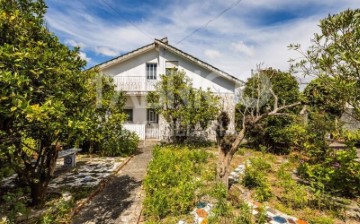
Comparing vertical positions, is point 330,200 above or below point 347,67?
below

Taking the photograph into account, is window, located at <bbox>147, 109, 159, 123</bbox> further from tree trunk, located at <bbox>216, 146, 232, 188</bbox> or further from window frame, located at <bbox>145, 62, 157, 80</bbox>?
tree trunk, located at <bbox>216, 146, 232, 188</bbox>

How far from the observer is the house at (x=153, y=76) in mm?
17234

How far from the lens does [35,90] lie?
143 inches

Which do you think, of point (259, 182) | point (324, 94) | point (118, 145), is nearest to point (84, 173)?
point (118, 145)

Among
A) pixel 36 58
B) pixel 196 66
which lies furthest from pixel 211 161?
pixel 196 66

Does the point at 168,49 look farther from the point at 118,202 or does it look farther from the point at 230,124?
the point at 118,202

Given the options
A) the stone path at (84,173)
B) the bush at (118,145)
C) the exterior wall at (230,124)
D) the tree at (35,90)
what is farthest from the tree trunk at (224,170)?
the exterior wall at (230,124)

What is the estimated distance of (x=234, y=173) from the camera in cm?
828

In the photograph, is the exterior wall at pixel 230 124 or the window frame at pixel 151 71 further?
the window frame at pixel 151 71

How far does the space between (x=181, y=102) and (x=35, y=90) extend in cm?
1030

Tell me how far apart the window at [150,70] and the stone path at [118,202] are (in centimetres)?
1087

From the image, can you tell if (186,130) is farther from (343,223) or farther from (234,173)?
(343,223)

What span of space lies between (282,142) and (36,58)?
1278cm

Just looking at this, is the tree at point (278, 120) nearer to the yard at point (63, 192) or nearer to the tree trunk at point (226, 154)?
the tree trunk at point (226, 154)
